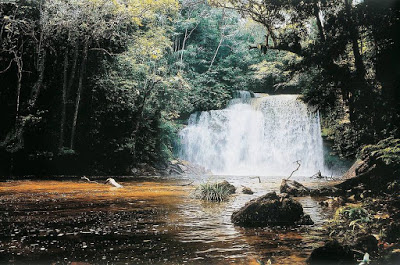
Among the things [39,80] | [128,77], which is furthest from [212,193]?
[128,77]

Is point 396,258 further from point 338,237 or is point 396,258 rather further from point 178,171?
point 178,171

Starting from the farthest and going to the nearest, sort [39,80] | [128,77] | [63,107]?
[128,77]
[63,107]
[39,80]

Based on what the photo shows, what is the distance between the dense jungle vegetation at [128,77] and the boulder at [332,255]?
3614 millimetres

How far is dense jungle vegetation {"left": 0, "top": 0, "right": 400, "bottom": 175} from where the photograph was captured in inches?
255

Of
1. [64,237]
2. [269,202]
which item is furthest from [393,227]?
[64,237]

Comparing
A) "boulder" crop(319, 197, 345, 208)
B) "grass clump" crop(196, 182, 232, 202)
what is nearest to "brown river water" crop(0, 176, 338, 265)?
"boulder" crop(319, 197, 345, 208)

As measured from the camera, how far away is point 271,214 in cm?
508

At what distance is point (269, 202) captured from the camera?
5207 mm

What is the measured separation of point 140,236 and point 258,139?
18.7 metres

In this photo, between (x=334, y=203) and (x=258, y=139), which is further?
(x=258, y=139)

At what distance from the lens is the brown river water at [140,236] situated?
325cm

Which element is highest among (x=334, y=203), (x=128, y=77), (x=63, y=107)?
(x=128, y=77)

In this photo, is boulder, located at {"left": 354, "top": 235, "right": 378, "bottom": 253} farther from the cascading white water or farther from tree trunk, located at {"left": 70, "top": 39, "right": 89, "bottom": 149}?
the cascading white water

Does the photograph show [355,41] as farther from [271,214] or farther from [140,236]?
[140,236]
